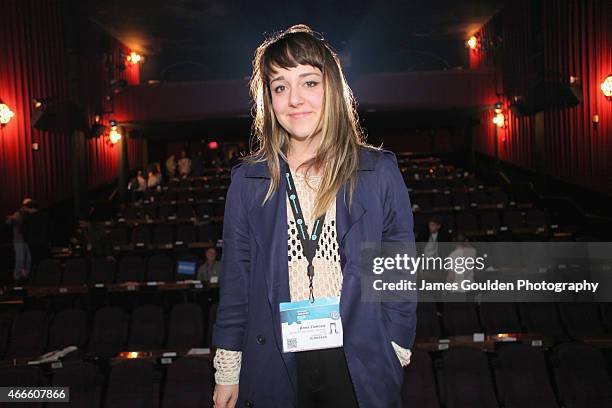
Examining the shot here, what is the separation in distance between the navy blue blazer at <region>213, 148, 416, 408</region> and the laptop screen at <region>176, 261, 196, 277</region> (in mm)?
6751

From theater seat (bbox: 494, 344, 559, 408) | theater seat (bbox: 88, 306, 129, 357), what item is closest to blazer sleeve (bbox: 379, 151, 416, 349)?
theater seat (bbox: 494, 344, 559, 408)

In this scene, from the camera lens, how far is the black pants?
59.7 inches

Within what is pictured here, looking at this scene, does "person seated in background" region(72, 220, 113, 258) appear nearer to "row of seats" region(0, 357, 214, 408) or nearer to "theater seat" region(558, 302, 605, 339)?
"row of seats" region(0, 357, 214, 408)

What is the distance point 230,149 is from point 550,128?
12.8m

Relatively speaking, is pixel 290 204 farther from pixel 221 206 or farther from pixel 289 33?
pixel 221 206

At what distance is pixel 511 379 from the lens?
4.79m

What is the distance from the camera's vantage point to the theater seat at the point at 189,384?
474 cm

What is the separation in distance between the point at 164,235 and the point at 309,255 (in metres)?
9.09

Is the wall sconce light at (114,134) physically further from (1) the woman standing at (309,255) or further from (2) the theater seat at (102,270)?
(1) the woman standing at (309,255)

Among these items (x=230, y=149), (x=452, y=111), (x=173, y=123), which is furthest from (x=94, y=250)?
(x=230, y=149)

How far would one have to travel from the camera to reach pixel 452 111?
17.0 meters

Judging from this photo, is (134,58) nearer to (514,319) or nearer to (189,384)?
(514,319)

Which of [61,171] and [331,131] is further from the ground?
[61,171]

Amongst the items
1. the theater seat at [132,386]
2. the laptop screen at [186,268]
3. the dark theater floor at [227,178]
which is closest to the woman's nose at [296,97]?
the dark theater floor at [227,178]
